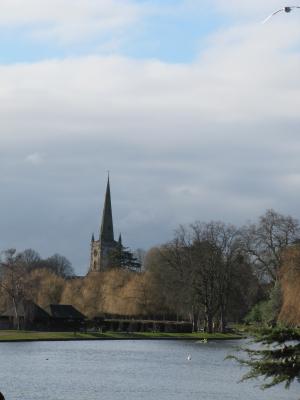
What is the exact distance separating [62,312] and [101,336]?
61.2 feet

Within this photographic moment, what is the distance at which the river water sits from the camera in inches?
1521

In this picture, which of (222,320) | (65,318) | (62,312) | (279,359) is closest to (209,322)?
(222,320)

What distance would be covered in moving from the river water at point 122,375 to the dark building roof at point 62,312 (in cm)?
3473

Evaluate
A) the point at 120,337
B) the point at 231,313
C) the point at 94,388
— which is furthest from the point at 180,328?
the point at 94,388

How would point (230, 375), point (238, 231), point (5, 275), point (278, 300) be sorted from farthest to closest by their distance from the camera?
point (5, 275), point (238, 231), point (278, 300), point (230, 375)

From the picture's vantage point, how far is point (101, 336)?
300ft

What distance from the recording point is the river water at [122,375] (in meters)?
38.6

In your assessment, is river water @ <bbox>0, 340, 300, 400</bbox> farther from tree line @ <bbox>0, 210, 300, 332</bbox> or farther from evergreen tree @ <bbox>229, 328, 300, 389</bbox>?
tree line @ <bbox>0, 210, 300, 332</bbox>

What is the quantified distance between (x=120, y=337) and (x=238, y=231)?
731 inches

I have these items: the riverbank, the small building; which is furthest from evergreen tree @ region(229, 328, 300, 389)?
the small building

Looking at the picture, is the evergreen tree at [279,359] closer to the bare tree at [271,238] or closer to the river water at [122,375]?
the river water at [122,375]

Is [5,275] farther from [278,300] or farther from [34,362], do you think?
[34,362]

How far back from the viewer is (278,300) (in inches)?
3113

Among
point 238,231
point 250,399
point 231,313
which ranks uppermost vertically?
point 238,231
